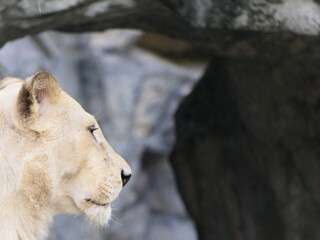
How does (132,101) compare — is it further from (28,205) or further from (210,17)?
(28,205)

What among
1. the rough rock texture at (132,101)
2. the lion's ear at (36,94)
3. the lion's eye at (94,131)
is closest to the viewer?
the lion's ear at (36,94)

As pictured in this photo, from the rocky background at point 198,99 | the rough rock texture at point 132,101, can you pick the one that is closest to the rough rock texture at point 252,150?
the rocky background at point 198,99

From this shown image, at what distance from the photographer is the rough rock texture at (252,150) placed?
4.72 metres

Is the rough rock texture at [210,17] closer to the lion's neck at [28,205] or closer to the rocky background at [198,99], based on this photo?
the rocky background at [198,99]

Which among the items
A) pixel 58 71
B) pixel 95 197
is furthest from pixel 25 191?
Result: pixel 58 71

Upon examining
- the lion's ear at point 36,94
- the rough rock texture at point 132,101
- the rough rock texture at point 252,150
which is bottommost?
the rough rock texture at point 132,101

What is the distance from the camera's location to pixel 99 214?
3004 mm

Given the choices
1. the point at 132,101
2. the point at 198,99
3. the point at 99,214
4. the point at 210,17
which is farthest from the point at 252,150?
the point at 99,214

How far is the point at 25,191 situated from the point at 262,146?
100 inches

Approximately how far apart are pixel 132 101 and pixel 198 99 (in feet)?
4.36

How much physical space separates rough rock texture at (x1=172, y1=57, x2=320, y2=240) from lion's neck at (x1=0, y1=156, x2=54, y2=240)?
Result: 1.99 meters

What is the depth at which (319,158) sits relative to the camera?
471 centimetres

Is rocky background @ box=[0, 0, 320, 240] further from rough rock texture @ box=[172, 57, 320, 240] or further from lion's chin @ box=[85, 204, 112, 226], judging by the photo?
lion's chin @ box=[85, 204, 112, 226]

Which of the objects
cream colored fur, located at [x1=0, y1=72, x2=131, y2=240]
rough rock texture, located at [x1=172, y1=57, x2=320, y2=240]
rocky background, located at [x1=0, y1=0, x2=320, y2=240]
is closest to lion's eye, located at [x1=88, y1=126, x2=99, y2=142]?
cream colored fur, located at [x1=0, y1=72, x2=131, y2=240]
